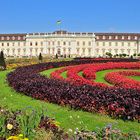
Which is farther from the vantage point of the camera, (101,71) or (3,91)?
(101,71)

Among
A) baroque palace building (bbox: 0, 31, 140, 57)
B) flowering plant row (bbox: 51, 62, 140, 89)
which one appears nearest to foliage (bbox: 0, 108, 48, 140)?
flowering plant row (bbox: 51, 62, 140, 89)

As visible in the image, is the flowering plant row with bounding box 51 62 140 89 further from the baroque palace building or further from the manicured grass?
the baroque palace building

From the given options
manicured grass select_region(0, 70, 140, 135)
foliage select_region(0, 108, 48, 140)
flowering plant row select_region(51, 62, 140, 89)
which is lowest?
manicured grass select_region(0, 70, 140, 135)

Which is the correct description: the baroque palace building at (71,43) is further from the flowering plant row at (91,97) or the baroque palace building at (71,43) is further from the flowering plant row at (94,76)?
the flowering plant row at (91,97)

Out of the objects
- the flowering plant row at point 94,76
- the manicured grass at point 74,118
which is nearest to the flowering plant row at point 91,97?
the manicured grass at point 74,118

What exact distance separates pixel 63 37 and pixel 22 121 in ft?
338

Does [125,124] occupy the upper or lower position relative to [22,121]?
lower

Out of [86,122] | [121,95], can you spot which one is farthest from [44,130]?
[121,95]

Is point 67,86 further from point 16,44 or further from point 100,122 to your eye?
point 16,44

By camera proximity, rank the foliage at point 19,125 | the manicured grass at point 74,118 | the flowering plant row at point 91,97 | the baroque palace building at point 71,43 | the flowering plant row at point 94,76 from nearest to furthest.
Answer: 1. the foliage at point 19,125
2. the manicured grass at point 74,118
3. the flowering plant row at point 91,97
4. the flowering plant row at point 94,76
5. the baroque palace building at point 71,43

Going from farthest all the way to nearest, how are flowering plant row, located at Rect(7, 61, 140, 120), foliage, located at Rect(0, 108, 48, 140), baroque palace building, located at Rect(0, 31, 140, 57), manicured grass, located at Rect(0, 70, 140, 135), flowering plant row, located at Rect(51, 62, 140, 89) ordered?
baroque palace building, located at Rect(0, 31, 140, 57), flowering plant row, located at Rect(51, 62, 140, 89), flowering plant row, located at Rect(7, 61, 140, 120), manicured grass, located at Rect(0, 70, 140, 135), foliage, located at Rect(0, 108, 48, 140)

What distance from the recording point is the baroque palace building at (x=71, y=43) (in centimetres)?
10931

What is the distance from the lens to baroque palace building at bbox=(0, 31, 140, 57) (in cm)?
10931

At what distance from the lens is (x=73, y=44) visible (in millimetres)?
109125
